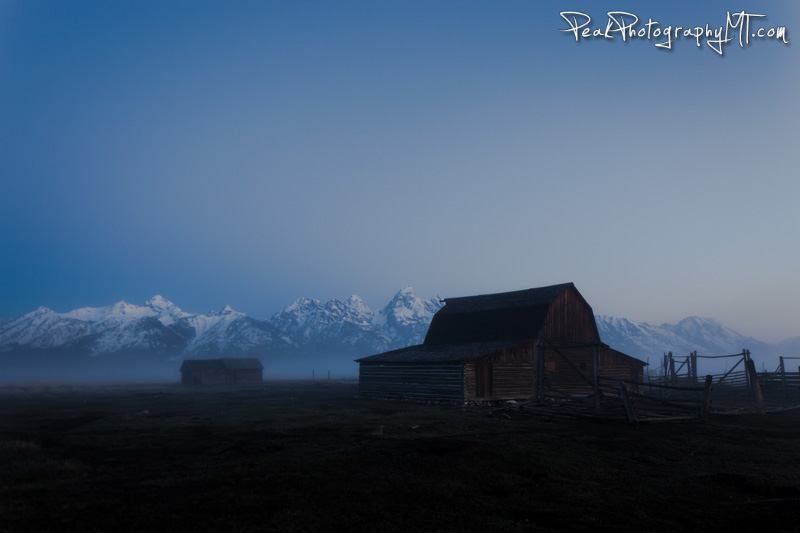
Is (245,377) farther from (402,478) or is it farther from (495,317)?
(402,478)

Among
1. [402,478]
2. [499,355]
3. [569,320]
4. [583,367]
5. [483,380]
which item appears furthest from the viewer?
[569,320]

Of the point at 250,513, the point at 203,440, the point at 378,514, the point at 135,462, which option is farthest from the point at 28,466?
the point at 378,514

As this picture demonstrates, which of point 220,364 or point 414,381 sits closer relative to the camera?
point 414,381

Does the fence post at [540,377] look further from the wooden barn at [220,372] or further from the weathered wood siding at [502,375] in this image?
Result: the wooden barn at [220,372]

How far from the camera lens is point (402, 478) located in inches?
463

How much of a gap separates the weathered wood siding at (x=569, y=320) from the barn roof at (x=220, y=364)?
5987 centimetres

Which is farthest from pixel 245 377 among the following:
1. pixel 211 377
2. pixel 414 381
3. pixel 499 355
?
pixel 499 355

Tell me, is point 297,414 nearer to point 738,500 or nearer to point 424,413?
point 424,413

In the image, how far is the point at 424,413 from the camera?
2705cm

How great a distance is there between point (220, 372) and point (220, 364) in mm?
1254

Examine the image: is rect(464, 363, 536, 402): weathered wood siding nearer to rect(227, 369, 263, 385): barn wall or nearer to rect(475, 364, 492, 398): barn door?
rect(475, 364, 492, 398): barn door

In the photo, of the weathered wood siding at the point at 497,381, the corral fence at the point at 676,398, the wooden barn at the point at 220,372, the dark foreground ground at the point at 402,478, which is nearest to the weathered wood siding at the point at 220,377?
the wooden barn at the point at 220,372

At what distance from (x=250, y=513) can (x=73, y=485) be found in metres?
4.98

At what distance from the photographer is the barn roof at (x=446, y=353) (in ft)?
112
